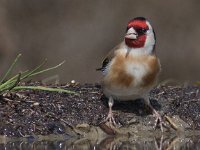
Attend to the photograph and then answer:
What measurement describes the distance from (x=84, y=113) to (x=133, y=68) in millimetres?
526

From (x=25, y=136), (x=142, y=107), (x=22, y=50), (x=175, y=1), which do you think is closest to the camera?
(x=25, y=136)

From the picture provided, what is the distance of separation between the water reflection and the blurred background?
18.0 feet

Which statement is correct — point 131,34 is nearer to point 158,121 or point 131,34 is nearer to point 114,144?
point 158,121

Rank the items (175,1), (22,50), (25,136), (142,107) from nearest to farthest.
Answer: (25,136)
(142,107)
(22,50)
(175,1)

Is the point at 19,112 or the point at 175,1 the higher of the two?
the point at 175,1

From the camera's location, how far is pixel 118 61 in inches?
306

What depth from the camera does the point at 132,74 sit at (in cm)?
771

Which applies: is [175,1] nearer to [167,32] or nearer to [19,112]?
[167,32]

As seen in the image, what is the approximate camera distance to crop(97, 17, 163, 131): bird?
7730mm

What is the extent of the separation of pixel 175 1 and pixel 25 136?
6885mm

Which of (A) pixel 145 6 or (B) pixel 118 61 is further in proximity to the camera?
(A) pixel 145 6

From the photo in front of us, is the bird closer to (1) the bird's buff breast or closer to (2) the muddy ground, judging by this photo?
(1) the bird's buff breast

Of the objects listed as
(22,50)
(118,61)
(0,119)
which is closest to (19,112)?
(0,119)

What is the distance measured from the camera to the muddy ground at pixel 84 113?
7461 millimetres
